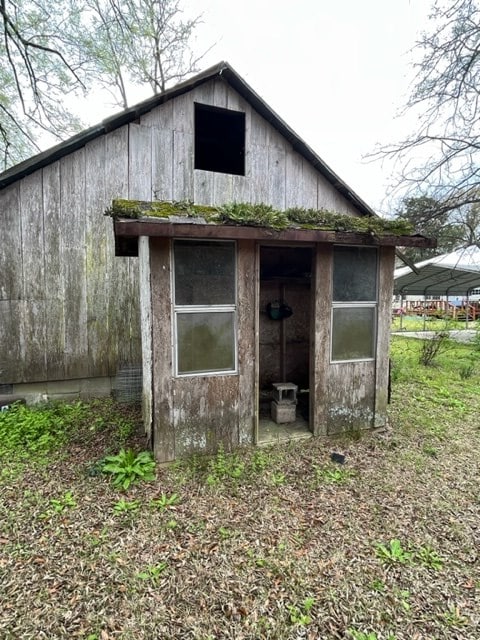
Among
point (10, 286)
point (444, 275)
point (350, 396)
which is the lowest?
point (350, 396)

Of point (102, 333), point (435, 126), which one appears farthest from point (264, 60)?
point (102, 333)

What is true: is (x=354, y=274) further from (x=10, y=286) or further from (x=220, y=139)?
(x=10, y=286)

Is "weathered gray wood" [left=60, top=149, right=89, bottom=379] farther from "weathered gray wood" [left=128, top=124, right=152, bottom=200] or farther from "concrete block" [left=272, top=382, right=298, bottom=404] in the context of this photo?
"concrete block" [left=272, top=382, right=298, bottom=404]

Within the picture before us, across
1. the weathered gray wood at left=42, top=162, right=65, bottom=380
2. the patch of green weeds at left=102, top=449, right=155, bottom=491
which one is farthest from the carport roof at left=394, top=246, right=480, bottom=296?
the weathered gray wood at left=42, top=162, right=65, bottom=380

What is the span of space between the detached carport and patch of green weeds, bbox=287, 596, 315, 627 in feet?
27.0

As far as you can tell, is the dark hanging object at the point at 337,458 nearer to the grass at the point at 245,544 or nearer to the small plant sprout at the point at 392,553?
the grass at the point at 245,544

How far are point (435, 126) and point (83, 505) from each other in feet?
31.0

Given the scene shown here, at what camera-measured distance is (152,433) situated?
3268 mm

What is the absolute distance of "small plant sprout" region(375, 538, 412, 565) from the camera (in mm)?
2217

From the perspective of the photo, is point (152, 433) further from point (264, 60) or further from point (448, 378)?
point (264, 60)

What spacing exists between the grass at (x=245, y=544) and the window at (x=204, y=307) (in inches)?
39.9

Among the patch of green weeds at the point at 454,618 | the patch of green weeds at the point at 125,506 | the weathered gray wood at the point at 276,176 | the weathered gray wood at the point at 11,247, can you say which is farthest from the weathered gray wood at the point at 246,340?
the weathered gray wood at the point at 11,247

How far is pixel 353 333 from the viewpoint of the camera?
12.9 feet

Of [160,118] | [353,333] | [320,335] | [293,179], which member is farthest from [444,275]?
[160,118]
